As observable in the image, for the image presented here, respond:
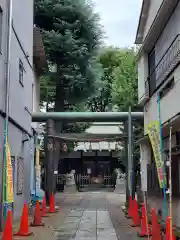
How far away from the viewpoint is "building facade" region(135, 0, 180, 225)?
1018 centimetres

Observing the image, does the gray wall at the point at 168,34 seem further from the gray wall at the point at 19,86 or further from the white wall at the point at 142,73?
the gray wall at the point at 19,86

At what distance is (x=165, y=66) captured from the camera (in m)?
11.5

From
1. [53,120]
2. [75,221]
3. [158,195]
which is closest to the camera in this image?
[158,195]

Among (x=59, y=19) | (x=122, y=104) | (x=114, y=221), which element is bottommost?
(x=114, y=221)

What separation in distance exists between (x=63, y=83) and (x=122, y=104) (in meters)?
4.39

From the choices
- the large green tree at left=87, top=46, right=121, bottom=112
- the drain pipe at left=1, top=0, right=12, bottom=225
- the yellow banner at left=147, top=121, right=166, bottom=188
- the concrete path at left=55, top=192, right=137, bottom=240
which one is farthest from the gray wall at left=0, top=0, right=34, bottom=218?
the large green tree at left=87, top=46, right=121, bottom=112

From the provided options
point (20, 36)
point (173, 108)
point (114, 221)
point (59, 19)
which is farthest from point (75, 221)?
point (59, 19)

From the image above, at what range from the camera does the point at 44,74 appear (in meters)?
24.5

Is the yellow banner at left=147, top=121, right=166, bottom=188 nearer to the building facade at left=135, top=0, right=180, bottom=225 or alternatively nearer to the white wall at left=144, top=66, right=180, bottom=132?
the building facade at left=135, top=0, right=180, bottom=225

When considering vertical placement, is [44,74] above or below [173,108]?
above

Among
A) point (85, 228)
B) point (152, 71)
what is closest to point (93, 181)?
point (152, 71)

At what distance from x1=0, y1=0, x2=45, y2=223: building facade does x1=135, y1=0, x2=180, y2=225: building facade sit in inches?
185

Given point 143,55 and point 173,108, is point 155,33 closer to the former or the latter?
point 143,55

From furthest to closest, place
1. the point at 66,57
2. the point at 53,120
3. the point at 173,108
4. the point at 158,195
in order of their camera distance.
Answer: the point at 66,57 < the point at 53,120 < the point at 158,195 < the point at 173,108
